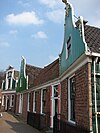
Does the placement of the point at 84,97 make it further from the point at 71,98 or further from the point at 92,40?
the point at 92,40

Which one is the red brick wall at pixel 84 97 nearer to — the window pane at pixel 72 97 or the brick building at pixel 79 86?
the brick building at pixel 79 86

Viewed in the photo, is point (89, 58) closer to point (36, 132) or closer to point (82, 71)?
point (82, 71)

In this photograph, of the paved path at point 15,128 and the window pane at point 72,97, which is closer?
the window pane at point 72,97

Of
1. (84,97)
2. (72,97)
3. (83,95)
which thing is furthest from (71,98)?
(84,97)

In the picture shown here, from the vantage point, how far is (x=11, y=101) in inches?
1219

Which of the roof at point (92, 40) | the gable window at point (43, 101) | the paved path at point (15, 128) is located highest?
the roof at point (92, 40)

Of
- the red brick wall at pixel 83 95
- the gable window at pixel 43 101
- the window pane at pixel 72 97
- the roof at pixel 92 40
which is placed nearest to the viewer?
the red brick wall at pixel 83 95

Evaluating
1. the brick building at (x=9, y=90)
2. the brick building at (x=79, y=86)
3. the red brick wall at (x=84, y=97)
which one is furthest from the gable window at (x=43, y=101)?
the brick building at (x=9, y=90)

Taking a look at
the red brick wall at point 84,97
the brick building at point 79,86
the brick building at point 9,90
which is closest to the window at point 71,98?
the brick building at point 79,86

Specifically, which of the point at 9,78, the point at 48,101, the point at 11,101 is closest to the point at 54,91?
the point at 48,101

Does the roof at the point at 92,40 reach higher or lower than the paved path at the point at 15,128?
higher

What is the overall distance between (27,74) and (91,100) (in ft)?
63.2

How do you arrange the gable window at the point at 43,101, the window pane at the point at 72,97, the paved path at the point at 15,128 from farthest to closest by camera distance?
the gable window at the point at 43,101
the paved path at the point at 15,128
the window pane at the point at 72,97

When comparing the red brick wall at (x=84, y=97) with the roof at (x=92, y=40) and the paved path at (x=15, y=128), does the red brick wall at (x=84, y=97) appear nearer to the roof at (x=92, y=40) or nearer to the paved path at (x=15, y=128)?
the roof at (x=92, y=40)
